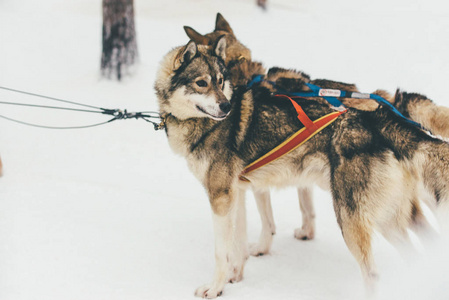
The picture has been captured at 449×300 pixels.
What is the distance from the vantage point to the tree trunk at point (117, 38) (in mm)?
8326

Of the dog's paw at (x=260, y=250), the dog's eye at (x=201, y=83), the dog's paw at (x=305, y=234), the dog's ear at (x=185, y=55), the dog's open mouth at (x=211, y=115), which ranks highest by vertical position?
the dog's ear at (x=185, y=55)

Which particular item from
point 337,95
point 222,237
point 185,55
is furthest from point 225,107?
point 222,237

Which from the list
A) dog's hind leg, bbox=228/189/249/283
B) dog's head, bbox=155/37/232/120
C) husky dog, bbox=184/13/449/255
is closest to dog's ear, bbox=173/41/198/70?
dog's head, bbox=155/37/232/120

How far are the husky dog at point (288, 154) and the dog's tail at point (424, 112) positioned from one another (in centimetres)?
7

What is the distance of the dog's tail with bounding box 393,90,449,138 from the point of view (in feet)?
11.0

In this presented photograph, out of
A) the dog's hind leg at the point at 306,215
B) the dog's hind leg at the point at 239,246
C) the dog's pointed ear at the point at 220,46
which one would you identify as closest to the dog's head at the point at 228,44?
the dog's pointed ear at the point at 220,46

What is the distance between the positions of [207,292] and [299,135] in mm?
1465

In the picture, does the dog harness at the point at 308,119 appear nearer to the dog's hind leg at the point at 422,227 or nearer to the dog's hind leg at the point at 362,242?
the dog's hind leg at the point at 362,242

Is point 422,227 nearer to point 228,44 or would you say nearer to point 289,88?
point 289,88

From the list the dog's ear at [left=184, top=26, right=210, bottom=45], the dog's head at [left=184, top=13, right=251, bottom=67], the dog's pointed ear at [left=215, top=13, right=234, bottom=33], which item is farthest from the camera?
the dog's pointed ear at [left=215, top=13, right=234, bottom=33]

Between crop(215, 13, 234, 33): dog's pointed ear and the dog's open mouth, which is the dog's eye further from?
crop(215, 13, 234, 33): dog's pointed ear

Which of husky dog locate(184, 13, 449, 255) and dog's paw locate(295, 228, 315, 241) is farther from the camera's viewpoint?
dog's paw locate(295, 228, 315, 241)

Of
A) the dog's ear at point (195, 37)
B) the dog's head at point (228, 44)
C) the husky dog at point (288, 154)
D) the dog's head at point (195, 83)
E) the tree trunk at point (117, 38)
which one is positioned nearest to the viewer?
the husky dog at point (288, 154)

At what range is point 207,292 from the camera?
3766 millimetres
